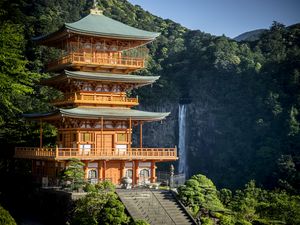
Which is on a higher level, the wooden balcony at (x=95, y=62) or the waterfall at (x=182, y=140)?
the wooden balcony at (x=95, y=62)

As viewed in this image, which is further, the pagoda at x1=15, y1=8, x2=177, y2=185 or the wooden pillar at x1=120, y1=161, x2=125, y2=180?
the wooden pillar at x1=120, y1=161, x2=125, y2=180

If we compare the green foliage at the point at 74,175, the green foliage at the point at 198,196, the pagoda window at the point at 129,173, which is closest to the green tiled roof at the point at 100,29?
the green foliage at the point at 74,175

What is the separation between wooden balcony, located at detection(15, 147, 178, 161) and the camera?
128ft

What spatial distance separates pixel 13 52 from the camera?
116 ft

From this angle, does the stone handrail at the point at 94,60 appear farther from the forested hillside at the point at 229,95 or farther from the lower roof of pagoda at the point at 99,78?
the forested hillside at the point at 229,95

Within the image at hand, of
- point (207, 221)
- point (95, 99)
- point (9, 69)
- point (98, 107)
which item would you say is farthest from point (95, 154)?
point (207, 221)

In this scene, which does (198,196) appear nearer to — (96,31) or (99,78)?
(99,78)

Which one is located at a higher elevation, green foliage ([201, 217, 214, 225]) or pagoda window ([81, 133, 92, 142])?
pagoda window ([81, 133, 92, 142])

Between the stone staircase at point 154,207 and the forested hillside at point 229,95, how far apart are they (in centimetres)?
2589

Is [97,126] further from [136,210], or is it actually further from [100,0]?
[100,0]

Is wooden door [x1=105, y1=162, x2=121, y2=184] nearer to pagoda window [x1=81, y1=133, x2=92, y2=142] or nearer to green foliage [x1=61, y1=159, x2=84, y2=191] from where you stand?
pagoda window [x1=81, y1=133, x2=92, y2=142]

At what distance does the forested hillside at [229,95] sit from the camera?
70375 millimetres

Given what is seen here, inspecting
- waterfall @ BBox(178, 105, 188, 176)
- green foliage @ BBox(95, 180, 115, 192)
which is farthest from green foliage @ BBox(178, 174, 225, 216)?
waterfall @ BBox(178, 105, 188, 176)

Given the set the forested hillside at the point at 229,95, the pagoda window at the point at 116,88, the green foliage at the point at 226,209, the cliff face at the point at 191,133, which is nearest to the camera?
the green foliage at the point at 226,209
